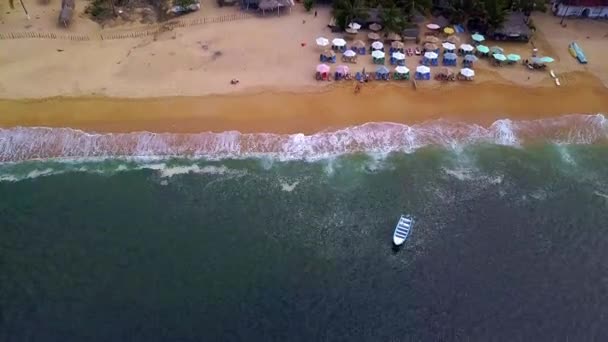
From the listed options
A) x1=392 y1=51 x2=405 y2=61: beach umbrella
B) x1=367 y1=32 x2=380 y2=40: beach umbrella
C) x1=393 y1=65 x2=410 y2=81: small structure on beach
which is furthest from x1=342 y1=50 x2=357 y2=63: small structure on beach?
x1=393 y1=65 x2=410 y2=81: small structure on beach

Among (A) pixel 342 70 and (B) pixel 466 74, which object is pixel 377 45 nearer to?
(A) pixel 342 70

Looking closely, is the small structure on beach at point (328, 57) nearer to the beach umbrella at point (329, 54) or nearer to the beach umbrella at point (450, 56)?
the beach umbrella at point (329, 54)

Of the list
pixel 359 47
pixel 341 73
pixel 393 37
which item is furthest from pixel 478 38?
pixel 341 73

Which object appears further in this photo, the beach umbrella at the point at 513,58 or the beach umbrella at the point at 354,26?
the beach umbrella at the point at 354,26

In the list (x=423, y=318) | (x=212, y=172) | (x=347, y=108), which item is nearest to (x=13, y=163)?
(x=212, y=172)

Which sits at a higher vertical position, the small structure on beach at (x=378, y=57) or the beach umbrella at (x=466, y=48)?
the beach umbrella at (x=466, y=48)

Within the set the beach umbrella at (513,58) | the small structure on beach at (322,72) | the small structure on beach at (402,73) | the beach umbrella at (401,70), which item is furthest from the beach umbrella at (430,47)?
the small structure on beach at (322,72)
